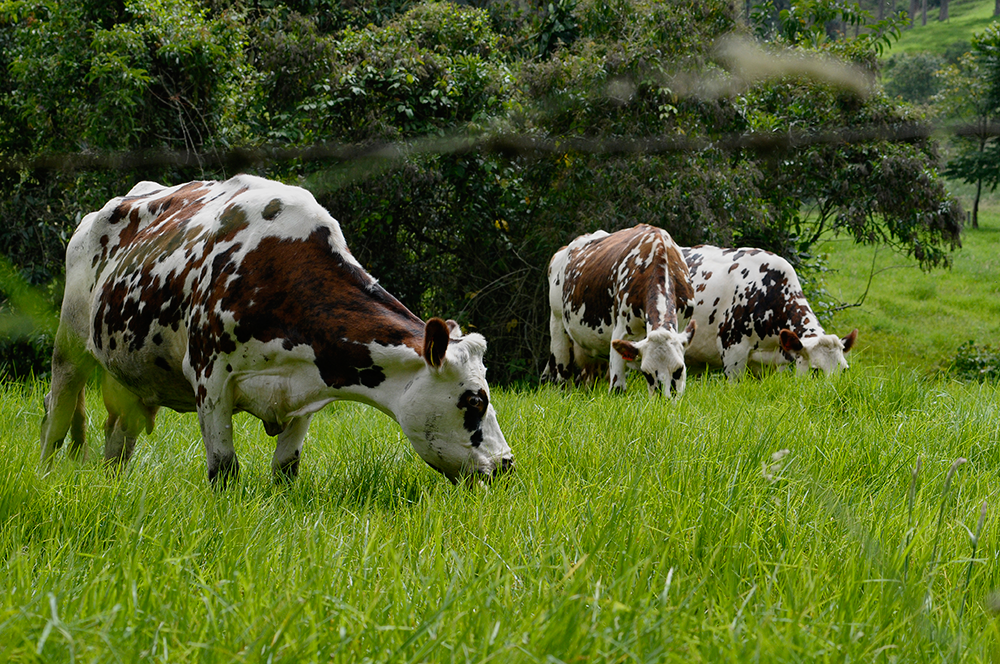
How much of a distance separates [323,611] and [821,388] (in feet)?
14.5

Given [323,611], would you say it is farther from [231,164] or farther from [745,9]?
[745,9]

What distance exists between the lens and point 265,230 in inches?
135

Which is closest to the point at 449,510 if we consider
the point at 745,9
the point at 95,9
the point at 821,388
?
the point at 821,388

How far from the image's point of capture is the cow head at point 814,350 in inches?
292

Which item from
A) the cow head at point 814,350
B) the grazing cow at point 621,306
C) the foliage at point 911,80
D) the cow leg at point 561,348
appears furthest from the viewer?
the foliage at point 911,80

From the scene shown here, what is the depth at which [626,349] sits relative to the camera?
6.66 m

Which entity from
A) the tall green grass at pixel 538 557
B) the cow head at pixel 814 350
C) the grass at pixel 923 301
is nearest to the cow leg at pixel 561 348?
the cow head at pixel 814 350

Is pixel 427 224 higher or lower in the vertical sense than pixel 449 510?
lower

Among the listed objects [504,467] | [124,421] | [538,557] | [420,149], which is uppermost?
[420,149]

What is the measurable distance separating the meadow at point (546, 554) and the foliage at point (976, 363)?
23.7 ft

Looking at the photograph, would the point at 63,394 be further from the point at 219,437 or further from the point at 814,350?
the point at 814,350

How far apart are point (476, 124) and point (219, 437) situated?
6960 millimetres

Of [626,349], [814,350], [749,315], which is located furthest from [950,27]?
[626,349]

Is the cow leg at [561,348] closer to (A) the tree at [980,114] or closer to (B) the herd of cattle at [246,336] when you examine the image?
(A) the tree at [980,114]
